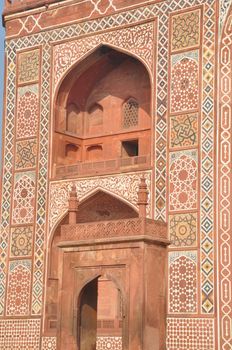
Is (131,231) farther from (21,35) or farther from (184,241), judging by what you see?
(21,35)

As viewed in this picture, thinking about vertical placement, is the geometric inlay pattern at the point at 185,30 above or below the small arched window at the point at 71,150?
above

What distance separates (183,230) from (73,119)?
4.54m

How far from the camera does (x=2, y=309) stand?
18938mm

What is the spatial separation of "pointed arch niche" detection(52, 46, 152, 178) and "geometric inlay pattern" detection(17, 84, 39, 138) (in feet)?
1.73

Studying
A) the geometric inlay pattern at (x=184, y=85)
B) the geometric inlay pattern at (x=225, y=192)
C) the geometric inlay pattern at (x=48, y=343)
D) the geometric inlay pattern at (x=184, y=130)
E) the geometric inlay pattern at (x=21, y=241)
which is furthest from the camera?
the geometric inlay pattern at (x=21, y=241)

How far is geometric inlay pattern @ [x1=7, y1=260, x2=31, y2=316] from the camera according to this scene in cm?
1866

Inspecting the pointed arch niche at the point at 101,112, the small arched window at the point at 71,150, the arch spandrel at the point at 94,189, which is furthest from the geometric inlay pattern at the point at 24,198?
the small arched window at the point at 71,150

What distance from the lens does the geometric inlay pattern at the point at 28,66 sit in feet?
65.0

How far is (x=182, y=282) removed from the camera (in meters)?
16.5

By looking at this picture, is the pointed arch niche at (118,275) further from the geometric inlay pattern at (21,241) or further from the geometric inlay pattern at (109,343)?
the geometric inlay pattern at (21,241)

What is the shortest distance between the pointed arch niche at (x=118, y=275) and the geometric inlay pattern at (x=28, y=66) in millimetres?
4291

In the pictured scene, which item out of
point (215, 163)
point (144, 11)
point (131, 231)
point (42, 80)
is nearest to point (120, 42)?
point (144, 11)

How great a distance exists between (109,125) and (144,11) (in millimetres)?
2708

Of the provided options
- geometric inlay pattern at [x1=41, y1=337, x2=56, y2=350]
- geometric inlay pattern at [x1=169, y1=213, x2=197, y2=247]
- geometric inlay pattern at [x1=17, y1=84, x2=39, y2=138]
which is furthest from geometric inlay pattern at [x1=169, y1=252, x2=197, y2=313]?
geometric inlay pattern at [x1=17, y1=84, x2=39, y2=138]
